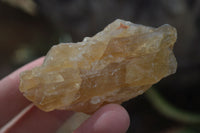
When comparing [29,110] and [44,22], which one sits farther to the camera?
[44,22]

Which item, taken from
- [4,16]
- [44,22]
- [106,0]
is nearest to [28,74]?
[106,0]

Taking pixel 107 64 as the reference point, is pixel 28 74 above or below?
above

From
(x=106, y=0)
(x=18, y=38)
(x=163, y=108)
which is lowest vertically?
(x=163, y=108)

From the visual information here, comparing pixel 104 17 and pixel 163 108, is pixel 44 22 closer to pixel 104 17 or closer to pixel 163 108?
pixel 104 17

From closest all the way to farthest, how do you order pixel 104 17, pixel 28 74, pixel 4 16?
pixel 28 74 < pixel 104 17 < pixel 4 16

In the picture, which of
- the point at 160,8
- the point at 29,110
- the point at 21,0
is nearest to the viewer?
the point at 29,110

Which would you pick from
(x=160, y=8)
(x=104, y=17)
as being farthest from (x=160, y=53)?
(x=104, y=17)
